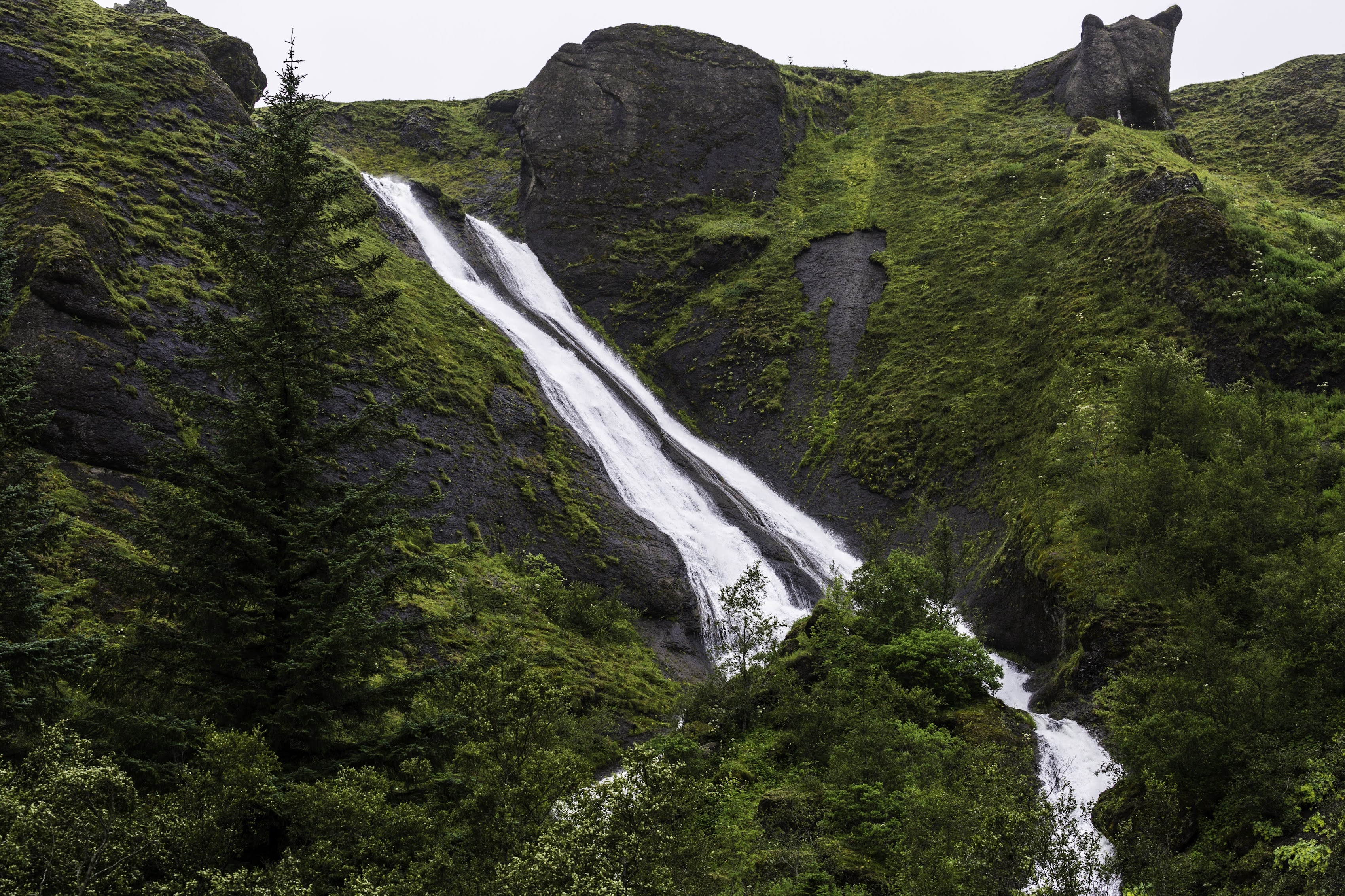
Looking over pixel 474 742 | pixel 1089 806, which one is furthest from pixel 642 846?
pixel 1089 806

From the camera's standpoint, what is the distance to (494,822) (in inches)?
440

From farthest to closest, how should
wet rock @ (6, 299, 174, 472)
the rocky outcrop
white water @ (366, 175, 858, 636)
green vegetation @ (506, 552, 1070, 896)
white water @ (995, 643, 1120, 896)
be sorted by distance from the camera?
the rocky outcrop < white water @ (366, 175, 858, 636) < wet rock @ (6, 299, 174, 472) < white water @ (995, 643, 1120, 896) < green vegetation @ (506, 552, 1070, 896)

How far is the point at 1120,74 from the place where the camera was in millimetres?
67938

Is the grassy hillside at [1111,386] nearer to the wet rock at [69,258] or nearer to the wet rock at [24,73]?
the wet rock at [69,258]

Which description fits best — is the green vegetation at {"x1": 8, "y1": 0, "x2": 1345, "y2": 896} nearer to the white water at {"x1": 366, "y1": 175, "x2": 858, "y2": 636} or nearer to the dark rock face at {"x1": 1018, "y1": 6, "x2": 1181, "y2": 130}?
the white water at {"x1": 366, "y1": 175, "x2": 858, "y2": 636}

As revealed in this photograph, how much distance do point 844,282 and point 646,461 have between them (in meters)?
22.7

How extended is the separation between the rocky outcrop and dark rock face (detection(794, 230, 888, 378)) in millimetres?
35796

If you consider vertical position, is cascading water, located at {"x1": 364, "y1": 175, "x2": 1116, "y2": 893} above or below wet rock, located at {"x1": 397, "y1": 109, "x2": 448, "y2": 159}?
below

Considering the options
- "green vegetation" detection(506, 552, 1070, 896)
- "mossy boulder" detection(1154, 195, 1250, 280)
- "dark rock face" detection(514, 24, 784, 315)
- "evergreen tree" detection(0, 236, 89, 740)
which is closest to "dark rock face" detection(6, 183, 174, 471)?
"evergreen tree" detection(0, 236, 89, 740)

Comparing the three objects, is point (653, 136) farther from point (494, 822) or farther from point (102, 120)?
point (494, 822)

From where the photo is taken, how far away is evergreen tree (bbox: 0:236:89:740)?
10742mm

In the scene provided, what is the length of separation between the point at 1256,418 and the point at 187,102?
1880 inches

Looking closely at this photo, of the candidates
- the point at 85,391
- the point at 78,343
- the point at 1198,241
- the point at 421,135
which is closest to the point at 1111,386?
the point at 1198,241

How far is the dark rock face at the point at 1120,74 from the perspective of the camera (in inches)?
2618
